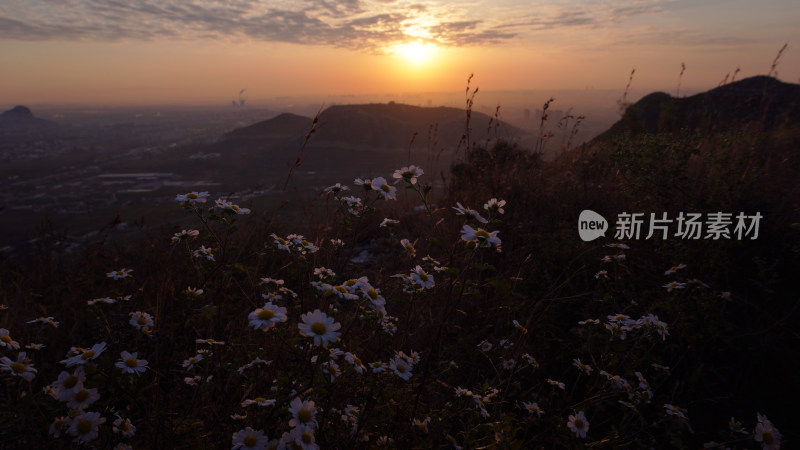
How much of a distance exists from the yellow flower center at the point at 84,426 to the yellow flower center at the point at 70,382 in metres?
0.12

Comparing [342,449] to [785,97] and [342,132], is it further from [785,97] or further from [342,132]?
[342,132]

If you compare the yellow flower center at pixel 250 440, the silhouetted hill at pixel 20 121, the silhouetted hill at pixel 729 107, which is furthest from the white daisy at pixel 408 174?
the silhouetted hill at pixel 20 121

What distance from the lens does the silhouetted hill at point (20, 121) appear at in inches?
5325

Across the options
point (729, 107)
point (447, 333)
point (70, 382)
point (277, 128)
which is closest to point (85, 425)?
point (70, 382)

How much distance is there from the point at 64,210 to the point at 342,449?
5244 centimetres

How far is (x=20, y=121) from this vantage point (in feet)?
465

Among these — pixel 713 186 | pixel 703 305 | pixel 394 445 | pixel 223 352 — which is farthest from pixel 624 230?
pixel 223 352

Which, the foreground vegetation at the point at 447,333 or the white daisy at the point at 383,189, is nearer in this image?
the foreground vegetation at the point at 447,333

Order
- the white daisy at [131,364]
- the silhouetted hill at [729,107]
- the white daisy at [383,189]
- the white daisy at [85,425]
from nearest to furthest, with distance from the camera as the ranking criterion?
the white daisy at [85,425]
the white daisy at [131,364]
the white daisy at [383,189]
the silhouetted hill at [729,107]

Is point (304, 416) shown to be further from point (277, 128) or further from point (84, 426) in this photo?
point (277, 128)

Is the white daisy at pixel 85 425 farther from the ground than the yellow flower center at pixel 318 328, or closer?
closer

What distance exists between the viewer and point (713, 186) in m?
3.81

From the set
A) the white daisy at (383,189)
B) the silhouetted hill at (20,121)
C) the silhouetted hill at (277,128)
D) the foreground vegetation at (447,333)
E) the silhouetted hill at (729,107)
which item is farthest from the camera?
the silhouetted hill at (20,121)

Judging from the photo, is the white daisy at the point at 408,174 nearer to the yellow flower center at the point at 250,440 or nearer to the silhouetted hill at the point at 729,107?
the yellow flower center at the point at 250,440
